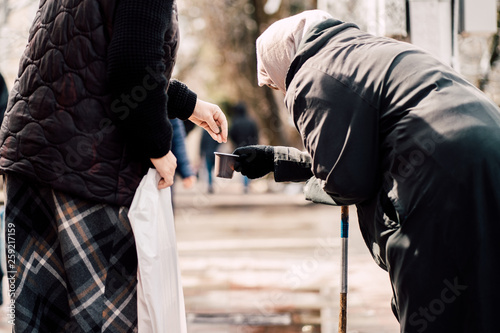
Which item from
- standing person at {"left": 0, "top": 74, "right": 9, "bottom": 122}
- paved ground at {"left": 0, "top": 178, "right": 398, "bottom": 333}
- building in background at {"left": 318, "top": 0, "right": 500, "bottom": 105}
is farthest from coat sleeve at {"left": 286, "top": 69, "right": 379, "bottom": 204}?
building in background at {"left": 318, "top": 0, "right": 500, "bottom": 105}

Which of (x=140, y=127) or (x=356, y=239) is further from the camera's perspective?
(x=356, y=239)

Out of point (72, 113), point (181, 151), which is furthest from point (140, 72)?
point (181, 151)

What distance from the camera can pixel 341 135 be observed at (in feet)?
6.43

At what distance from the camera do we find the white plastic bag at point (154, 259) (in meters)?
1.89

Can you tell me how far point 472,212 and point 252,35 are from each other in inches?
580

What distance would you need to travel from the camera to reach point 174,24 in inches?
76.6

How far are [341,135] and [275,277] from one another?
3855 millimetres

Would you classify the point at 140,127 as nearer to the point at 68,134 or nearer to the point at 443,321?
the point at 68,134

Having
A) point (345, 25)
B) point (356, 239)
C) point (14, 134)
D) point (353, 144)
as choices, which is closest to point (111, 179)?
point (14, 134)

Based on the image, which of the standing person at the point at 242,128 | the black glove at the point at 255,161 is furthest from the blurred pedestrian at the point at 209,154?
the black glove at the point at 255,161

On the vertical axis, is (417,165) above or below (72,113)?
below

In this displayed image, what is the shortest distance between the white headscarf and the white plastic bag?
68 cm

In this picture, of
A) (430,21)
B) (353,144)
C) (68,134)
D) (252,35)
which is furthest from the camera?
(252,35)

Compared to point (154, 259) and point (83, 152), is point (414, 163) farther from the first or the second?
point (83, 152)
